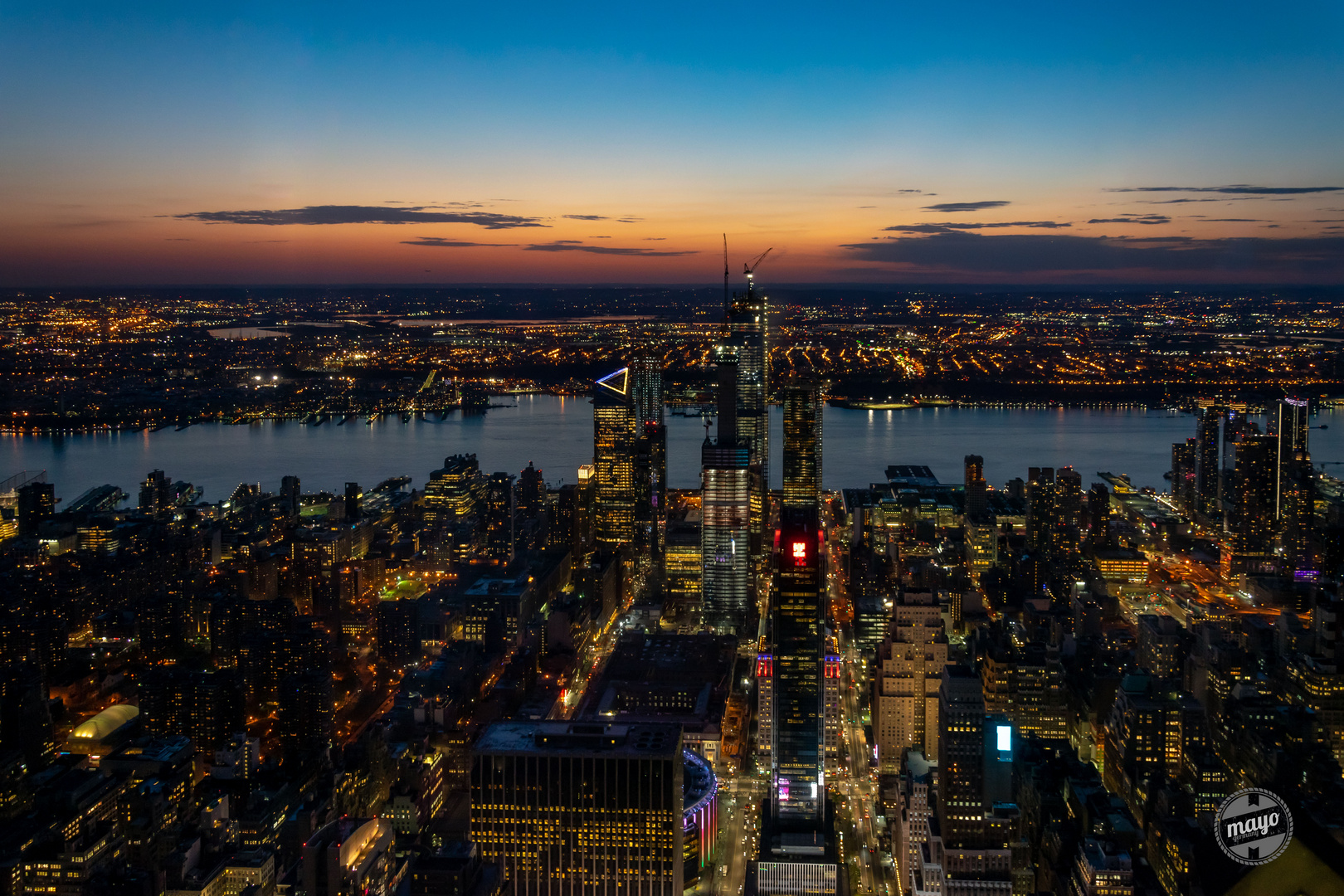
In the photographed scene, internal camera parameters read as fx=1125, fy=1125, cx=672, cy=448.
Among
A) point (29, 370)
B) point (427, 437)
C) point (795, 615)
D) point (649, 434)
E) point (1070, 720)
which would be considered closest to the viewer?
point (795, 615)

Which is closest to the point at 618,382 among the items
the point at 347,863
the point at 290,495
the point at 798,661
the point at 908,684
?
the point at 290,495

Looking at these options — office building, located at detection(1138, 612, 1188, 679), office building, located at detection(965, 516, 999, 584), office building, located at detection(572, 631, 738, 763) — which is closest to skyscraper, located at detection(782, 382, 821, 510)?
office building, located at detection(965, 516, 999, 584)

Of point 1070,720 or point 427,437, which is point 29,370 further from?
point 1070,720

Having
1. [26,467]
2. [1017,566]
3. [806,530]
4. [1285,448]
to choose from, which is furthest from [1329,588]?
[26,467]

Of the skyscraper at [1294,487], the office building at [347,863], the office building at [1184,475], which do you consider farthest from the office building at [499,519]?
the office building at [1184,475]

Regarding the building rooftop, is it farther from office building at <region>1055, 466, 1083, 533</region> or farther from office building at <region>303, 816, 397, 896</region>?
office building at <region>1055, 466, 1083, 533</region>
